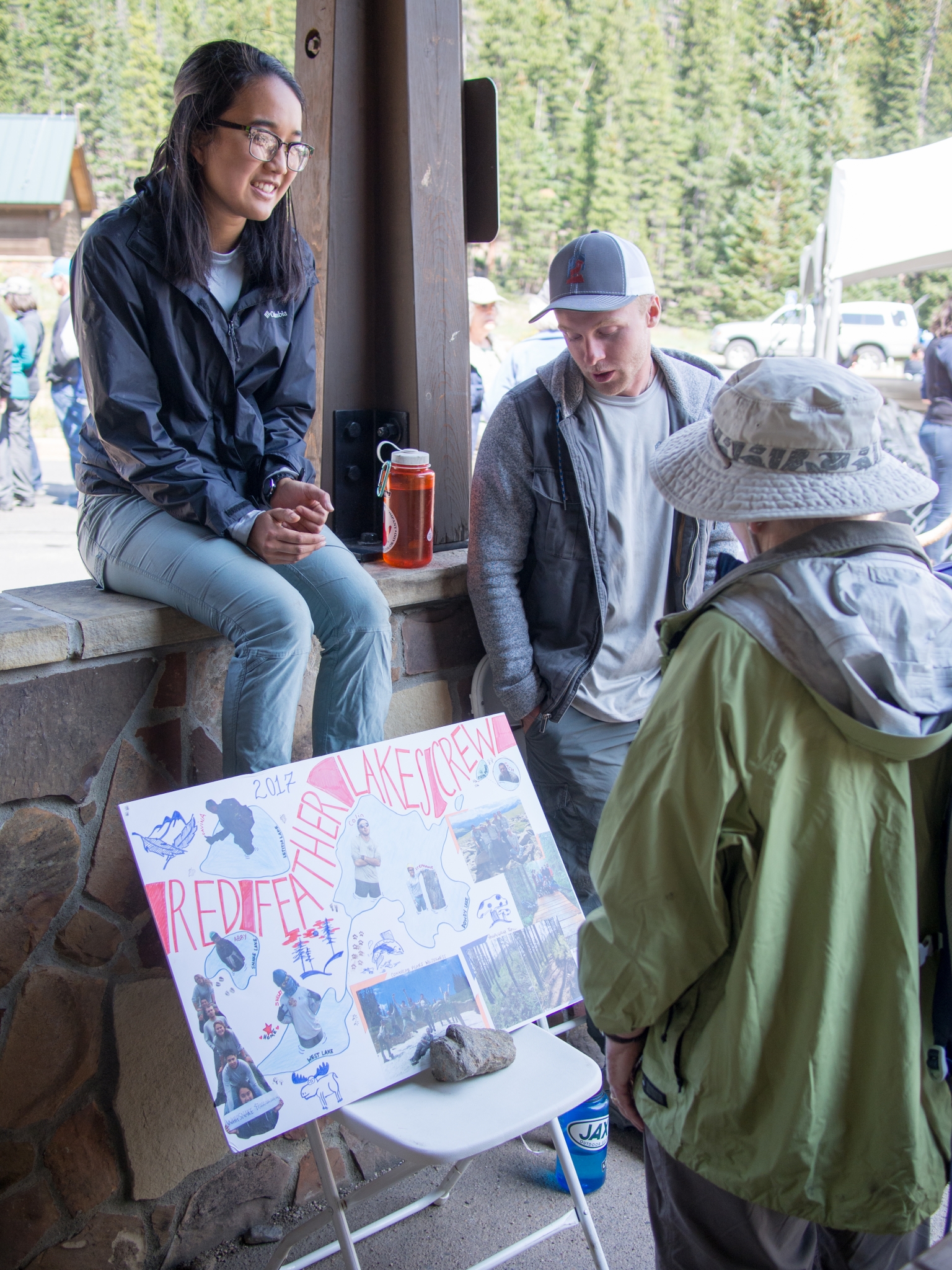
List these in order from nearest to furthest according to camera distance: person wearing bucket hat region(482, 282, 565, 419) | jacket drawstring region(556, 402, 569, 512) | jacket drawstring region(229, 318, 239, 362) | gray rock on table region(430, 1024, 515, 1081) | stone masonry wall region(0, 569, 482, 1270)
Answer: gray rock on table region(430, 1024, 515, 1081)
stone masonry wall region(0, 569, 482, 1270)
jacket drawstring region(229, 318, 239, 362)
jacket drawstring region(556, 402, 569, 512)
person wearing bucket hat region(482, 282, 565, 419)

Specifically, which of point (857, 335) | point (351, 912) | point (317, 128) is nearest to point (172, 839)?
point (351, 912)

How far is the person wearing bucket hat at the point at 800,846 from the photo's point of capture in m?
1.03

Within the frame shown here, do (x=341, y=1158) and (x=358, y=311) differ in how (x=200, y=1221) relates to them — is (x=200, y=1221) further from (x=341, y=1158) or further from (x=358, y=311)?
(x=358, y=311)

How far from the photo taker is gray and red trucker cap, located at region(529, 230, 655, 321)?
2080 millimetres

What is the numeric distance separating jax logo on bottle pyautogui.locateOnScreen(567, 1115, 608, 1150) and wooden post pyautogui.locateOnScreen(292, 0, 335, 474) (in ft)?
5.69

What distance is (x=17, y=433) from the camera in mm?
9000

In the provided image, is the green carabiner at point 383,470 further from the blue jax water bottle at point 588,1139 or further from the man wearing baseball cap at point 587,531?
the blue jax water bottle at point 588,1139

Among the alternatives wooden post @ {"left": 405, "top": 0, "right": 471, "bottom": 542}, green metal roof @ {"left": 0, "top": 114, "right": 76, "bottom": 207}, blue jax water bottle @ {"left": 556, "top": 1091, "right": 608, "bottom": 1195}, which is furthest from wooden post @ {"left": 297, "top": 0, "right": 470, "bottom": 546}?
green metal roof @ {"left": 0, "top": 114, "right": 76, "bottom": 207}

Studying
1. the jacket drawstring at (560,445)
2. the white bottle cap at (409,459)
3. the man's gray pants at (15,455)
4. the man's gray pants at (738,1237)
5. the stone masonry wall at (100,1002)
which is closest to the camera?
the man's gray pants at (738,1237)

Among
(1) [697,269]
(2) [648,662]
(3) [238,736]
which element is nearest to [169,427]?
(3) [238,736]

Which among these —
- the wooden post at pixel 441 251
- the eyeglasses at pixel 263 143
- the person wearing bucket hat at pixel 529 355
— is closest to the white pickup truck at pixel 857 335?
the person wearing bucket hat at pixel 529 355

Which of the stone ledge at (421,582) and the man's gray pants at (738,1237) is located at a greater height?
the stone ledge at (421,582)

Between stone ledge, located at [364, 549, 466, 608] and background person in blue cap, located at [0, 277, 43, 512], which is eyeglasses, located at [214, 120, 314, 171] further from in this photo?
background person in blue cap, located at [0, 277, 43, 512]

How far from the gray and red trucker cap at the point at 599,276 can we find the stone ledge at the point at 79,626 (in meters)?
1.02
